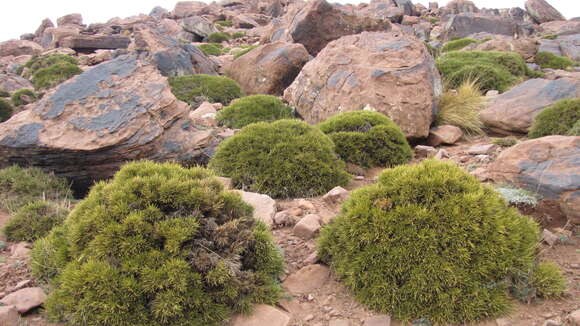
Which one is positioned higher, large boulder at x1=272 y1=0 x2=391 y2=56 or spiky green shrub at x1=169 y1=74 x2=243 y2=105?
large boulder at x1=272 y1=0 x2=391 y2=56

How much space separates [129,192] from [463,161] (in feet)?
20.0

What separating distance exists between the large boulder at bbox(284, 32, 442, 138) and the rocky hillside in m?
0.05

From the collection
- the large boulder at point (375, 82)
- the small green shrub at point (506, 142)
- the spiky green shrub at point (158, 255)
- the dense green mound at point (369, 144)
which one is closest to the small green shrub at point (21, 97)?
the large boulder at point (375, 82)

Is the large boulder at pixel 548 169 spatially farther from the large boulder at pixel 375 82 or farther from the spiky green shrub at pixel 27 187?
the spiky green shrub at pixel 27 187

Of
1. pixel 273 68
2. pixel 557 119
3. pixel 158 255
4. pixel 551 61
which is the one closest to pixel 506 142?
pixel 557 119

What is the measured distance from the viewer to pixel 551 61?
18656 mm

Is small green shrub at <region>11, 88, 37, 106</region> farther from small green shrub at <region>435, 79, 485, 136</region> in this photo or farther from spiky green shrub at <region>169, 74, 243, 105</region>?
small green shrub at <region>435, 79, 485, 136</region>

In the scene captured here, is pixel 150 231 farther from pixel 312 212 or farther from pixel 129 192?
pixel 312 212

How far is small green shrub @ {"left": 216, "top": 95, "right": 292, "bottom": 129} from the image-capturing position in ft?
35.4

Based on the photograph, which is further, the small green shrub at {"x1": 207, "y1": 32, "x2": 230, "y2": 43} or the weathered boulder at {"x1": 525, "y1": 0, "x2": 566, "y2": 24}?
the weathered boulder at {"x1": 525, "y1": 0, "x2": 566, "y2": 24}

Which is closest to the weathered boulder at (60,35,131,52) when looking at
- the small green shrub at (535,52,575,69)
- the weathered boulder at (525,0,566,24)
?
the small green shrub at (535,52,575,69)

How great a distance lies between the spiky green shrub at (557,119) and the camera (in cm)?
796

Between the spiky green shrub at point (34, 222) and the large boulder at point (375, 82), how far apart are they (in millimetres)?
6365

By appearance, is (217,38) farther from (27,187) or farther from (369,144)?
(27,187)
